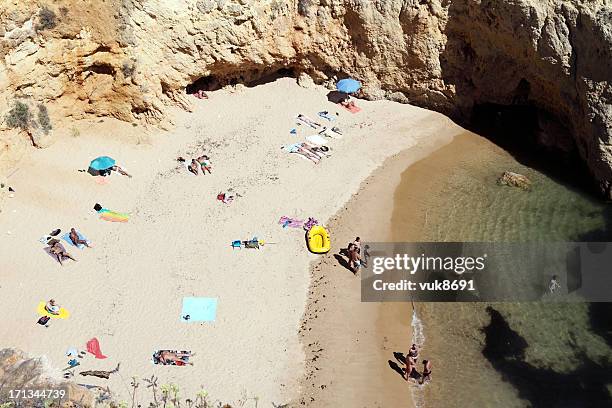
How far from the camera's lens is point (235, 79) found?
30516 millimetres

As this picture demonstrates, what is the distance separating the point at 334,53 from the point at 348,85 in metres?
1.72

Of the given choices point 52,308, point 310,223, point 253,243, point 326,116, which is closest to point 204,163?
point 253,243

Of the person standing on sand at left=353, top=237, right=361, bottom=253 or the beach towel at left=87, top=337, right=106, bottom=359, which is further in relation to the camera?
the person standing on sand at left=353, top=237, right=361, bottom=253

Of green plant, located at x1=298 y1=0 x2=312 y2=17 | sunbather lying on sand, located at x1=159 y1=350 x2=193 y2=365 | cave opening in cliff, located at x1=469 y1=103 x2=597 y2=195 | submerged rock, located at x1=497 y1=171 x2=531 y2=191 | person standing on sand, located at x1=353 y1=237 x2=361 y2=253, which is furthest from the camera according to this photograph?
green plant, located at x1=298 y1=0 x2=312 y2=17

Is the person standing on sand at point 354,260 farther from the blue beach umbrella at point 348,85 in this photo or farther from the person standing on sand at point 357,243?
the blue beach umbrella at point 348,85

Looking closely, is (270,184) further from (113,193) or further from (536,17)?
(536,17)

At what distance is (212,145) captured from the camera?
91.7 ft

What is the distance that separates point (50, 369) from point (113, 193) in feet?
27.4

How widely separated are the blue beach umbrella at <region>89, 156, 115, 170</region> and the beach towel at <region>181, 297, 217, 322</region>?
24.3 ft

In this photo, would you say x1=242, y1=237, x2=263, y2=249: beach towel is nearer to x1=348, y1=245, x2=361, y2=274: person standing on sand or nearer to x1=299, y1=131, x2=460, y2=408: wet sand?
x1=299, y1=131, x2=460, y2=408: wet sand

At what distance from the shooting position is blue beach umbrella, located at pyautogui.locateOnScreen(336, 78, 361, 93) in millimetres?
29984

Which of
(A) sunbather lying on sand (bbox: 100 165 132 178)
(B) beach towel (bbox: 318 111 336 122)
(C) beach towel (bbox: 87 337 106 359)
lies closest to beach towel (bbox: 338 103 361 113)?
(B) beach towel (bbox: 318 111 336 122)

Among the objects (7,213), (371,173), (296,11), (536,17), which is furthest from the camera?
(296,11)

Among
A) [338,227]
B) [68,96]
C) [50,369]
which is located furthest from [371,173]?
[50,369]
